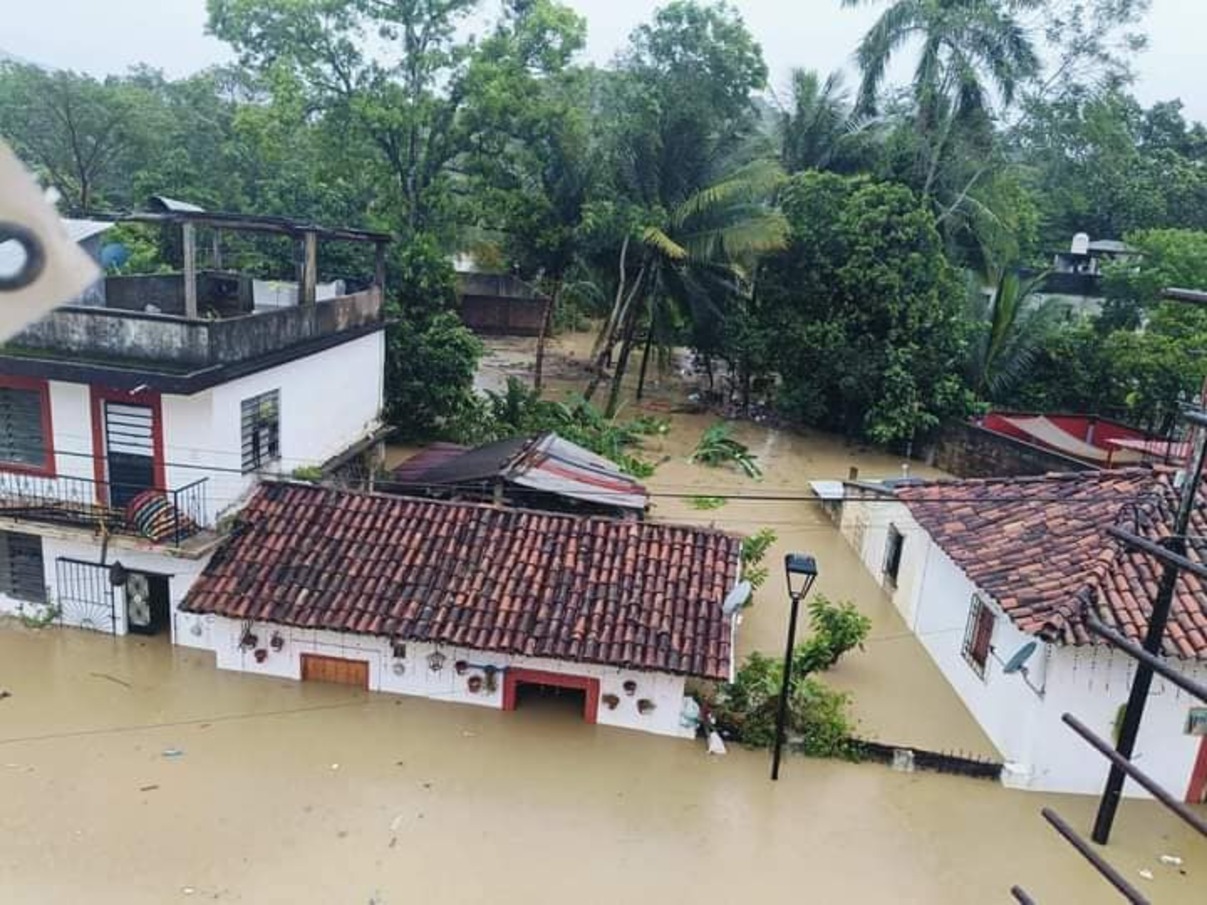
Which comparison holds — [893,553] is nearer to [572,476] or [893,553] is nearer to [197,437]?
[572,476]

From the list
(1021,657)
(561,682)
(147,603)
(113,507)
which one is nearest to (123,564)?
(147,603)

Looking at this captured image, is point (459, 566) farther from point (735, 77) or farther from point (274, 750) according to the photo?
point (735, 77)

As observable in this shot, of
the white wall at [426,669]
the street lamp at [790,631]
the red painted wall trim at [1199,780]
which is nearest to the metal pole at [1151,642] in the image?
the red painted wall trim at [1199,780]

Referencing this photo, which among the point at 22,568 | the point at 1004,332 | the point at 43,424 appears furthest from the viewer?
the point at 1004,332

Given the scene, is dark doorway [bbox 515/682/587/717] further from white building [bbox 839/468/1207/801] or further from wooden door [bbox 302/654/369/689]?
white building [bbox 839/468/1207/801]

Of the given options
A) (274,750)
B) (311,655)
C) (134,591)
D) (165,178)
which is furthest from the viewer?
(165,178)

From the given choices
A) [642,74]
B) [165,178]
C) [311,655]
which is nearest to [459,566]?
[311,655]
